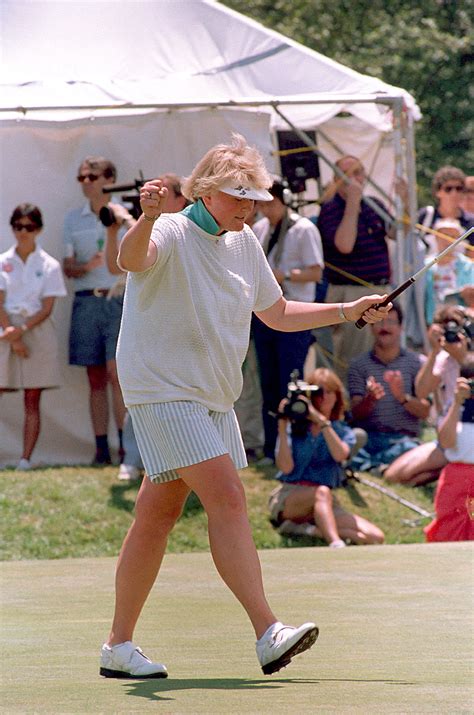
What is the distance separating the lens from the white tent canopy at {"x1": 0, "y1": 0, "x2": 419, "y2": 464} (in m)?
10.9

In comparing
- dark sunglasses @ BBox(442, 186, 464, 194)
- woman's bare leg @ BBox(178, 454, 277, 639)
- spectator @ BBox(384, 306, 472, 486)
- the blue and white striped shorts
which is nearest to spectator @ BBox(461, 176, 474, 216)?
dark sunglasses @ BBox(442, 186, 464, 194)

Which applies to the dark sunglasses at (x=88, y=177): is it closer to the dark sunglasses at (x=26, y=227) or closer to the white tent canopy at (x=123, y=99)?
the white tent canopy at (x=123, y=99)

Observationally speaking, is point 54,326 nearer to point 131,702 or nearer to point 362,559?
point 362,559

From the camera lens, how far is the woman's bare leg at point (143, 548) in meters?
4.55

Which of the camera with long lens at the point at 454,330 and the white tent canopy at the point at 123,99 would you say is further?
the white tent canopy at the point at 123,99

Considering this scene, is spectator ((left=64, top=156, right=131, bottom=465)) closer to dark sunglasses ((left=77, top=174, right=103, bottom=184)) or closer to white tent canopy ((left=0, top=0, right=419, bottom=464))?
dark sunglasses ((left=77, top=174, right=103, bottom=184))

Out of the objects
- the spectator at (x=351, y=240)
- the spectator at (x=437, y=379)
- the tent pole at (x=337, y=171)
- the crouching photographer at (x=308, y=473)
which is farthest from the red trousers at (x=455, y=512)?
the tent pole at (x=337, y=171)

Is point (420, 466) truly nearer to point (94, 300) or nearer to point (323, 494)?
point (323, 494)

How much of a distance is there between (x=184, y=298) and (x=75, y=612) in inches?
77.2

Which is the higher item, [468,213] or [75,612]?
[468,213]

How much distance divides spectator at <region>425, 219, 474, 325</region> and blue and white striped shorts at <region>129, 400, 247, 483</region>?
242 inches

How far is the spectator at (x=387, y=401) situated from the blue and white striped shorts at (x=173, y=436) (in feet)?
20.1

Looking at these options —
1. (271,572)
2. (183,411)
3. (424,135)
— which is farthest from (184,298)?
(424,135)

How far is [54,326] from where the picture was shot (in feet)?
35.6
